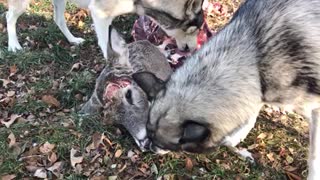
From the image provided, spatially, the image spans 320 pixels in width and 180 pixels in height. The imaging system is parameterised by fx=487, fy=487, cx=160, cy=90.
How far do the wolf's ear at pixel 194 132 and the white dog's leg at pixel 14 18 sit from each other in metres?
3.00

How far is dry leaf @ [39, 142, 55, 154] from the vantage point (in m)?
3.79

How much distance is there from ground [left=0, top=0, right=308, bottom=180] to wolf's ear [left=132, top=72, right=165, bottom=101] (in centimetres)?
70

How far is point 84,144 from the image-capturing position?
383cm

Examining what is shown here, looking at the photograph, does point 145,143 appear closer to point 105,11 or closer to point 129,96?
point 129,96

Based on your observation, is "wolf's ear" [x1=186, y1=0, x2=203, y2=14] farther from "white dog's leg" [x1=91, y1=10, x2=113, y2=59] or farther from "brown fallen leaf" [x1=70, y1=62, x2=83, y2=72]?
"brown fallen leaf" [x1=70, y1=62, x2=83, y2=72]

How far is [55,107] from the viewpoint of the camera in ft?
14.3

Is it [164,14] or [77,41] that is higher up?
[164,14]

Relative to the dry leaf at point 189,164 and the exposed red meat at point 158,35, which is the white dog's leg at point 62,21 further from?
the dry leaf at point 189,164

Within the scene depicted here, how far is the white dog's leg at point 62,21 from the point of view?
5.39 meters

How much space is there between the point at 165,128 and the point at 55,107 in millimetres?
1695

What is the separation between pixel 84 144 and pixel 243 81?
1.45m

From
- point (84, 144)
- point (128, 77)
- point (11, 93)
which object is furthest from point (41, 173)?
point (11, 93)

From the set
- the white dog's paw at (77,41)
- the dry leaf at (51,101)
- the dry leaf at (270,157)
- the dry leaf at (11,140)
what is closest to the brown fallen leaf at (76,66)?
the white dog's paw at (77,41)

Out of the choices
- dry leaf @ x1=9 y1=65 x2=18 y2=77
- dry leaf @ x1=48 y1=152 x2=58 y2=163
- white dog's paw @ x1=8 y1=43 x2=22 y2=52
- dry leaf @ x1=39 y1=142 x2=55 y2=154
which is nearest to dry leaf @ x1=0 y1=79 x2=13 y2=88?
dry leaf @ x1=9 y1=65 x2=18 y2=77
